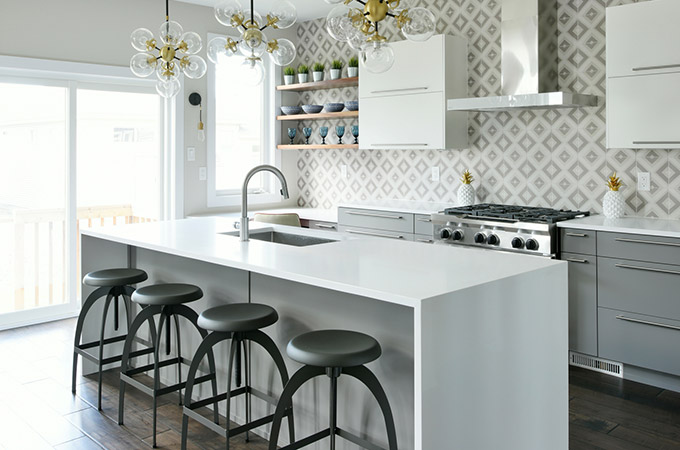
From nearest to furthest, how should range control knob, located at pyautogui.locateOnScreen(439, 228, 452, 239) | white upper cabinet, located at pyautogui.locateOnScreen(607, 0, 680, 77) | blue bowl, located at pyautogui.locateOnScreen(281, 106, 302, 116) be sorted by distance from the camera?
1. white upper cabinet, located at pyautogui.locateOnScreen(607, 0, 680, 77)
2. range control knob, located at pyautogui.locateOnScreen(439, 228, 452, 239)
3. blue bowl, located at pyautogui.locateOnScreen(281, 106, 302, 116)

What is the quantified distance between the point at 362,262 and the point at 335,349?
461 mm

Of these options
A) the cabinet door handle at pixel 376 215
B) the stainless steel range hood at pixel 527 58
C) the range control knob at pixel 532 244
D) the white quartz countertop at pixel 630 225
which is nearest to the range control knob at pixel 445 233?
the cabinet door handle at pixel 376 215

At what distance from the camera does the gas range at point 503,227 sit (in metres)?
3.86

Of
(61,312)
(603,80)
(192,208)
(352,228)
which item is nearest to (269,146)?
(192,208)

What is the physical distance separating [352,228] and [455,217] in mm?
1105

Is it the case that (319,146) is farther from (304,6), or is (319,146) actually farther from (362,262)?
(362,262)

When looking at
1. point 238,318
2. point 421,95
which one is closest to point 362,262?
point 238,318

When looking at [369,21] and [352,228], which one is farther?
[352,228]

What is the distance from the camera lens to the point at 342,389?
251 cm

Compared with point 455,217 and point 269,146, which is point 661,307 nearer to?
point 455,217

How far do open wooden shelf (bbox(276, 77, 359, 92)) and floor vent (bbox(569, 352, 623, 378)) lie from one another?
303 centimetres

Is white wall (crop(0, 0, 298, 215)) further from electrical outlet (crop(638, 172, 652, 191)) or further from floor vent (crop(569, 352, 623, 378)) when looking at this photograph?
electrical outlet (crop(638, 172, 652, 191))

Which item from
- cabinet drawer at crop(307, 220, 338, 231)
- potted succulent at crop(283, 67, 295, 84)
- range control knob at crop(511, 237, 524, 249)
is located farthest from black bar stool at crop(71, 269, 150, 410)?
potted succulent at crop(283, 67, 295, 84)

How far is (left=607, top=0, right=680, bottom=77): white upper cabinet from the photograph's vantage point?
3.48 meters
